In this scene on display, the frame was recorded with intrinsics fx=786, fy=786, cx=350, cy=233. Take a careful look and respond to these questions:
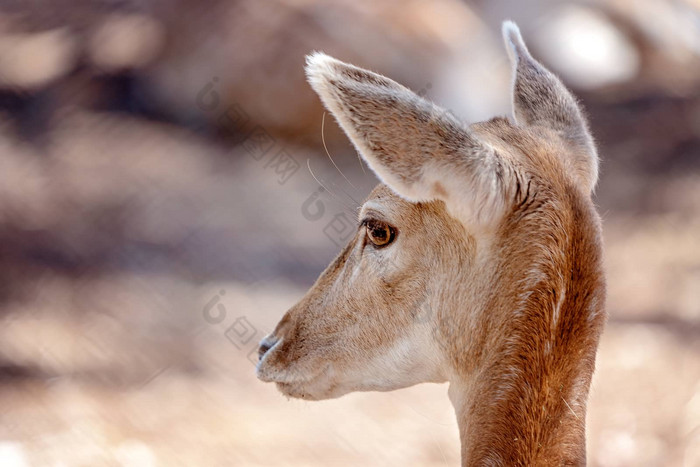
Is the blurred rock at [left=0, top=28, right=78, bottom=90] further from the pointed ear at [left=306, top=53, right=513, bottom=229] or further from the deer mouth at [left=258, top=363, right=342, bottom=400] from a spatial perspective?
the pointed ear at [left=306, top=53, right=513, bottom=229]

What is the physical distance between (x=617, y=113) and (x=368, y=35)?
7.22ft

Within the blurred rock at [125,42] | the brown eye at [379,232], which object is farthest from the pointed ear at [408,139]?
the blurred rock at [125,42]

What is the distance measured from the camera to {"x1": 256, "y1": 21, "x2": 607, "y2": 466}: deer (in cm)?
198

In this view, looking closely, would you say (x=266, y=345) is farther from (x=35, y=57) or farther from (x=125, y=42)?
(x=35, y=57)

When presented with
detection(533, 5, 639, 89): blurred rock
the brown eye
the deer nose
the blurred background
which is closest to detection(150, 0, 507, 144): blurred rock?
the blurred background

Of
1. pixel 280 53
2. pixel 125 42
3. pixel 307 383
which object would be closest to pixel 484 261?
pixel 307 383

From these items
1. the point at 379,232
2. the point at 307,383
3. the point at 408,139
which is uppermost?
the point at 408,139

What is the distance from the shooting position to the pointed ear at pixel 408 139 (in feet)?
6.46

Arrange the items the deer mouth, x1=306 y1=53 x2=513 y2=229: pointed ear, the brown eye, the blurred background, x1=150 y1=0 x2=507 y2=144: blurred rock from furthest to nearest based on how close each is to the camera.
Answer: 1. x1=150 y1=0 x2=507 y2=144: blurred rock
2. the blurred background
3. the deer mouth
4. the brown eye
5. x1=306 y1=53 x2=513 y2=229: pointed ear

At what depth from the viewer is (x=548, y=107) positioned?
264cm

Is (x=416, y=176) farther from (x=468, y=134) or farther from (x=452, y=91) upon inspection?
(x=452, y=91)

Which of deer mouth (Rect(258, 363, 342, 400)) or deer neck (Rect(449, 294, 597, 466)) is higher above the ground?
deer neck (Rect(449, 294, 597, 466))

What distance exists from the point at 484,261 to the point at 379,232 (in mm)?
369

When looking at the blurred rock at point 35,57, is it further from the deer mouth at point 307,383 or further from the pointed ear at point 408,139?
the pointed ear at point 408,139
